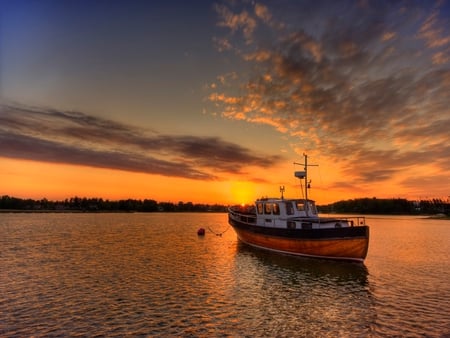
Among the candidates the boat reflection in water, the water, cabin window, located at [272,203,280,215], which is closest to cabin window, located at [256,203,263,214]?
cabin window, located at [272,203,280,215]

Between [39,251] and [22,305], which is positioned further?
[39,251]

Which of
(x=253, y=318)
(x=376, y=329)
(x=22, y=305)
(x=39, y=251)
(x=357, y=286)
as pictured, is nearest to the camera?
(x=376, y=329)

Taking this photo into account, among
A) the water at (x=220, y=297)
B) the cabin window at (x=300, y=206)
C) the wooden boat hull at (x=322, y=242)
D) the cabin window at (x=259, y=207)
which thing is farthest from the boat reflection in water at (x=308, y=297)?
the cabin window at (x=259, y=207)

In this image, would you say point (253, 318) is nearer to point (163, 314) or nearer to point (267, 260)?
point (163, 314)

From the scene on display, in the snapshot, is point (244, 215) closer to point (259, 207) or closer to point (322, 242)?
point (259, 207)

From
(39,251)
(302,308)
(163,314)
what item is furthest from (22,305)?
(39,251)

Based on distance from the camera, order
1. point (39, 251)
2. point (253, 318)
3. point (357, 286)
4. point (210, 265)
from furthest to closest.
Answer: point (39, 251)
point (210, 265)
point (357, 286)
point (253, 318)

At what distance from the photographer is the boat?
2891 cm

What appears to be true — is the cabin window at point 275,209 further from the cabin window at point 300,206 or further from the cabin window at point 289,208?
the cabin window at point 300,206

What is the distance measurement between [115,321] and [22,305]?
6249 mm

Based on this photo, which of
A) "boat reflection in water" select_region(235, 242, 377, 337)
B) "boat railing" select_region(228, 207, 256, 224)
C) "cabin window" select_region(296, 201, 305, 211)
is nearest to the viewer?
"boat reflection in water" select_region(235, 242, 377, 337)

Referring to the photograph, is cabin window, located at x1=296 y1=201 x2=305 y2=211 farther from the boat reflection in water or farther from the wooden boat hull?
the boat reflection in water

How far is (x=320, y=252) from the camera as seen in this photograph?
1211 inches

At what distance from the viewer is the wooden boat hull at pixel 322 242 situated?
28.6m
